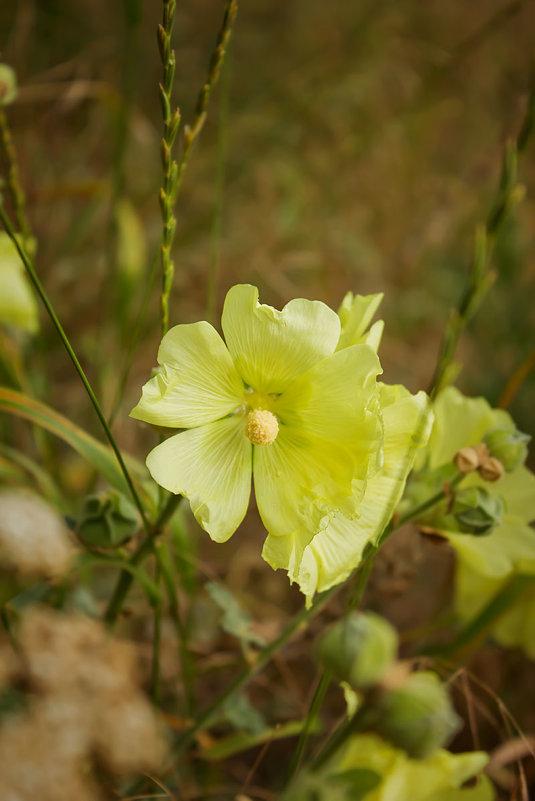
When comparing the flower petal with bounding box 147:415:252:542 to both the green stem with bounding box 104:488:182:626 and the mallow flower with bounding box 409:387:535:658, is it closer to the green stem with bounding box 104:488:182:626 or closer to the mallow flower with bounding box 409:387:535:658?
the green stem with bounding box 104:488:182:626

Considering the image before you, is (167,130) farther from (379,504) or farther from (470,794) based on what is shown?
(470,794)

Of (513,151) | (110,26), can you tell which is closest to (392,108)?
(110,26)

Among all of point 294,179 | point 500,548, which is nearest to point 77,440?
point 500,548

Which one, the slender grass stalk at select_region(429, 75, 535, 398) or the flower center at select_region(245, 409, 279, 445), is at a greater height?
the slender grass stalk at select_region(429, 75, 535, 398)

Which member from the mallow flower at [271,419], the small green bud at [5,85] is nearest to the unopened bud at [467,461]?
the mallow flower at [271,419]

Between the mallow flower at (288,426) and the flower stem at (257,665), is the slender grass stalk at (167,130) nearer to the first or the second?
the mallow flower at (288,426)

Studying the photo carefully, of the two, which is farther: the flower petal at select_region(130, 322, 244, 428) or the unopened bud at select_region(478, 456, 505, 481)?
the unopened bud at select_region(478, 456, 505, 481)

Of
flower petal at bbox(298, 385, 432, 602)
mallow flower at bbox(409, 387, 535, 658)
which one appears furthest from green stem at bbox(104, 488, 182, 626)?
mallow flower at bbox(409, 387, 535, 658)

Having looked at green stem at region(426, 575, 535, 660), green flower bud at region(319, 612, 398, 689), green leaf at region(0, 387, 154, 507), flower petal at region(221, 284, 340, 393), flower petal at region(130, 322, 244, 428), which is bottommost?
green stem at region(426, 575, 535, 660)
